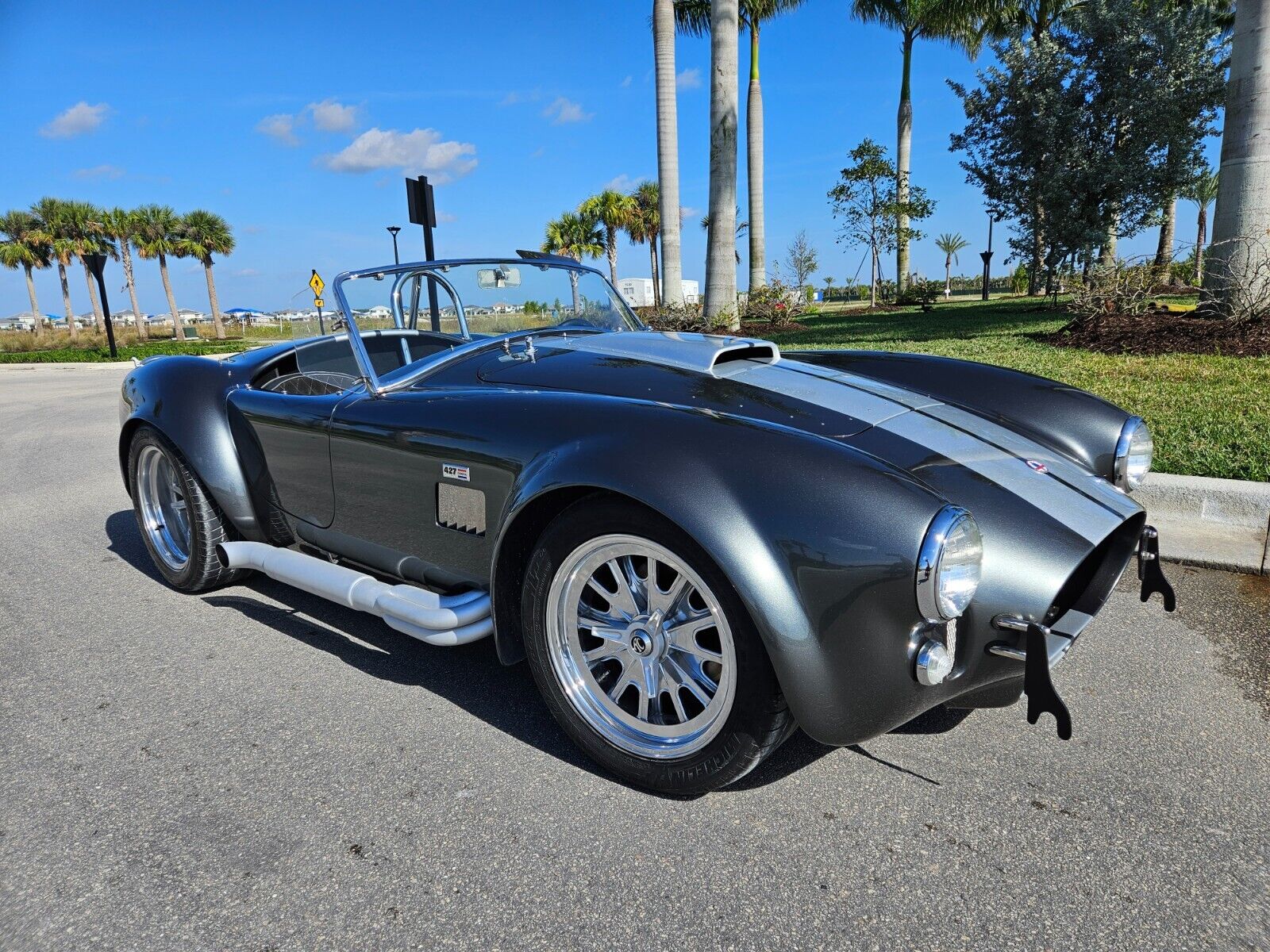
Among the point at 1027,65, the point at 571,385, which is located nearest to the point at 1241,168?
the point at 1027,65

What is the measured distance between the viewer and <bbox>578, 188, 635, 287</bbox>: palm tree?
5072 centimetres

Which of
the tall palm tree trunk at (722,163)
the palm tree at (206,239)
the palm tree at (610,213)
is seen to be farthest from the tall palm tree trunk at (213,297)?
the tall palm tree trunk at (722,163)

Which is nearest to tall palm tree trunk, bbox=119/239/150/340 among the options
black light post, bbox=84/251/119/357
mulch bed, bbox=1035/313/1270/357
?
black light post, bbox=84/251/119/357

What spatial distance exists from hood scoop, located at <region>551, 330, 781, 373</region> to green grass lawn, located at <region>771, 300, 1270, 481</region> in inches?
95.5

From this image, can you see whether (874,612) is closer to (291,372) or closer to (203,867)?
(203,867)

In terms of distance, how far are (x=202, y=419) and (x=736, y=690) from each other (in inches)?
100

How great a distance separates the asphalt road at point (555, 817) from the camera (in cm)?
165

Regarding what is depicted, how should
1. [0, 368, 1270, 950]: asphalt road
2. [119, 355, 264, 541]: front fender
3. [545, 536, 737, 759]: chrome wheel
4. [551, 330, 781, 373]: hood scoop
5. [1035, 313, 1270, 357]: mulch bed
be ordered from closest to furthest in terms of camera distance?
[0, 368, 1270, 950]: asphalt road < [545, 536, 737, 759]: chrome wheel < [551, 330, 781, 373]: hood scoop < [119, 355, 264, 541]: front fender < [1035, 313, 1270, 357]: mulch bed

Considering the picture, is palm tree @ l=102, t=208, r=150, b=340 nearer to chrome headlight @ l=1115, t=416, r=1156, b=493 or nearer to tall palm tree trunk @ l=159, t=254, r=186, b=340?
tall palm tree trunk @ l=159, t=254, r=186, b=340

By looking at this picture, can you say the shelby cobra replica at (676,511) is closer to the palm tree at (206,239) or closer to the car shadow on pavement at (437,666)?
the car shadow on pavement at (437,666)

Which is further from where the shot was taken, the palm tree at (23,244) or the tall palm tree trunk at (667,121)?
the palm tree at (23,244)

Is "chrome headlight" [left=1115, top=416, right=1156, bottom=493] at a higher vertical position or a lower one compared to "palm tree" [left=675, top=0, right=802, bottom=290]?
lower

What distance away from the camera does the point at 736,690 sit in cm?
188

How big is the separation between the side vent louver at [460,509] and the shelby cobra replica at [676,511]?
0.03 feet
